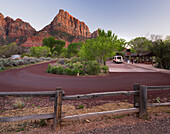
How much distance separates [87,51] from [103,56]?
12.2 ft

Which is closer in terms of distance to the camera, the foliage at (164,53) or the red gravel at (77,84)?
the red gravel at (77,84)

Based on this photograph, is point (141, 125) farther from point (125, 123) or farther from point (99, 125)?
point (99, 125)

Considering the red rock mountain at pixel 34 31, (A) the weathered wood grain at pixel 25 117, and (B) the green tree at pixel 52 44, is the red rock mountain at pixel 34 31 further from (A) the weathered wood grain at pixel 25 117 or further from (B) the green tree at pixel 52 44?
(A) the weathered wood grain at pixel 25 117

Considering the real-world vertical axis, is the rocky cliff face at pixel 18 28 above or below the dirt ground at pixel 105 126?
above

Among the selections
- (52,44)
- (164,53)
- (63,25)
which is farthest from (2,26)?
(164,53)

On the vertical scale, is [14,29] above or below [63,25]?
below

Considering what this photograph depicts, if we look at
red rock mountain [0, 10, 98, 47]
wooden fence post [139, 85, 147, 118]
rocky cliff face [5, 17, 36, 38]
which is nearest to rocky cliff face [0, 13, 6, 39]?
red rock mountain [0, 10, 98, 47]

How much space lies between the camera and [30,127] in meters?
3.41

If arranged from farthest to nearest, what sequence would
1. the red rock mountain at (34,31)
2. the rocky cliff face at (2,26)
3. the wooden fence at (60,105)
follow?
1. the rocky cliff face at (2,26)
2. the red rock mountain at (34,31)
3. the wooden fence at (60,105)

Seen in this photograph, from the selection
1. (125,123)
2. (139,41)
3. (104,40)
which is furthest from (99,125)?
(139,41)

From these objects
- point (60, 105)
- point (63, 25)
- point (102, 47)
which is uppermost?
point (63, 25)

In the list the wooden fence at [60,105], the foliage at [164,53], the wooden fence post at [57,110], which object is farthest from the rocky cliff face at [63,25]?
the wooden fence post at [57,110]

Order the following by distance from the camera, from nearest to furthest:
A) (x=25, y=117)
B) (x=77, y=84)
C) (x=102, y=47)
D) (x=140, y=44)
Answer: (x=25, y=117)
(x=77, y=84)
(x=102, y=47)
(x=140, y=44)

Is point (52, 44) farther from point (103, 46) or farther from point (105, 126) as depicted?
point (105, 126)
